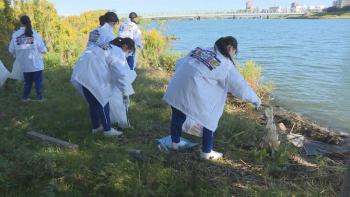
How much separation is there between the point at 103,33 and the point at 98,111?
1129 millimetres

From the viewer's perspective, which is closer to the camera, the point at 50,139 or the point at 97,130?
the point at 50,139

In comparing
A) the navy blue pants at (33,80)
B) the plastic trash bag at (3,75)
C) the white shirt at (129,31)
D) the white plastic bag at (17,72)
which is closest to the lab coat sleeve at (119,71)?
the navy blue pants at (33,80)

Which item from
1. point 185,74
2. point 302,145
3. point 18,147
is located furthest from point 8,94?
point 302,145

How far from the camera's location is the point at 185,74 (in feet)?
17.8

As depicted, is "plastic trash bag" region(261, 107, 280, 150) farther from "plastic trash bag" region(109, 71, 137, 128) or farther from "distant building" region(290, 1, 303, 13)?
"distant building" region(290, 1, 303, 13)

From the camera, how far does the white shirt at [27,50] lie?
8.56 metres

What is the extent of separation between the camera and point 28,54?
28.2 feet

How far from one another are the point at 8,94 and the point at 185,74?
5.42 m

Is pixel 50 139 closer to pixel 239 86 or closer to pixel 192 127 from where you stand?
pixel 192 127

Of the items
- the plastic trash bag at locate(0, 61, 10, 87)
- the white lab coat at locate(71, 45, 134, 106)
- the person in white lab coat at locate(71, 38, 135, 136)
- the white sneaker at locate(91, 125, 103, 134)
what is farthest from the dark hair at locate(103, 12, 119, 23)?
the plastic trash bag at locate(0, 61, 10, 87)

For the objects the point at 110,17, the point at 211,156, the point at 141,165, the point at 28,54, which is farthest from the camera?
the point at 28,54

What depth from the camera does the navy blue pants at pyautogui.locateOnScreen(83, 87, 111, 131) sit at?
20.8 ft

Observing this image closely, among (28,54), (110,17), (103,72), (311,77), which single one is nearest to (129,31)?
(28,54)

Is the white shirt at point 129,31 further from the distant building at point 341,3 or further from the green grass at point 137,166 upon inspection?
the distant building at point 341,3
